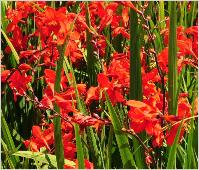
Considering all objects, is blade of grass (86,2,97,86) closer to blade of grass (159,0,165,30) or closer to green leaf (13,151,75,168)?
blade of grass (159,0,165,30)

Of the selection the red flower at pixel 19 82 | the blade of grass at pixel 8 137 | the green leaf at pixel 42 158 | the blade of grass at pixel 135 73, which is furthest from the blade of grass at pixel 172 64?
the red flower at pixel 19 82

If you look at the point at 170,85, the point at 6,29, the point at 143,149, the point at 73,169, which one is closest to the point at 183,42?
the point at 170,85

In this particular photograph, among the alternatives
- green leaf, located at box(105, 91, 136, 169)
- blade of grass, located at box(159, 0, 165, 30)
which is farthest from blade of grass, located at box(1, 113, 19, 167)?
blade of grass, located at box(159, 0, 165, 30)

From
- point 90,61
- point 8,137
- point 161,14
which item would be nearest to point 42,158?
point 8,137

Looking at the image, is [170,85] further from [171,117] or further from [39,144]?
[39,144]

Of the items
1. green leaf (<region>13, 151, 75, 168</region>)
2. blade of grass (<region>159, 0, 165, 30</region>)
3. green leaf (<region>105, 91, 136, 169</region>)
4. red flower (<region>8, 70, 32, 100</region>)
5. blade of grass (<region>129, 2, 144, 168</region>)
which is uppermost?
blade of grass (<region>159, 0, 165, 30</region>)

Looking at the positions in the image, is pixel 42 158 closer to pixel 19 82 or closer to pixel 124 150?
pixel 124 150


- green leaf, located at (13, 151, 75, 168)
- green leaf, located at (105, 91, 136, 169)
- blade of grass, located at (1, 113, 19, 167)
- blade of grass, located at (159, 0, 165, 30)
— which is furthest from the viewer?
blade of grass, located at (159, 0, 165, 30)

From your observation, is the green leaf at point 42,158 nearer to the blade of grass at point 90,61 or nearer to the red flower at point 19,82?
the red flower at point 19,82

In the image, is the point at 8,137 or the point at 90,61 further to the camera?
the point at 90,61

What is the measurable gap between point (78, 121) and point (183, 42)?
40 cm

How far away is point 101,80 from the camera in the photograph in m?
1.34

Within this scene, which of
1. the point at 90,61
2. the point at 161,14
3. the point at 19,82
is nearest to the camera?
the point at 19,82

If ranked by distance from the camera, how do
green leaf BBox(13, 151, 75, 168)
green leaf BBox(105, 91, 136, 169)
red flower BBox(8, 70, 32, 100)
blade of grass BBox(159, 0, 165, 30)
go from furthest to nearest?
blade of grass BBox(159, 0, 165, 30), red flower BBox(8, 70, 32, 100), green leaf BBox(13, 151, 75, 168), green leaf BBox(105, 91, 136, 169)
